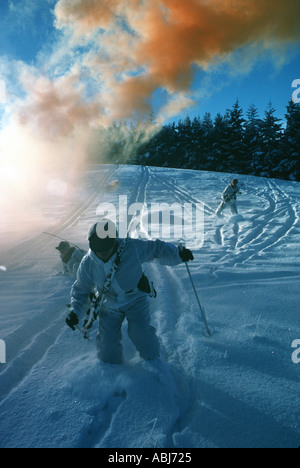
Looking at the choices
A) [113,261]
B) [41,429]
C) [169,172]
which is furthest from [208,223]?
[169,172]

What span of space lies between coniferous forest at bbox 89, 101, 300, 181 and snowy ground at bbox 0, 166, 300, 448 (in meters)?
28.1

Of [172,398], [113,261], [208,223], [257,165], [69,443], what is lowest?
[69,443]

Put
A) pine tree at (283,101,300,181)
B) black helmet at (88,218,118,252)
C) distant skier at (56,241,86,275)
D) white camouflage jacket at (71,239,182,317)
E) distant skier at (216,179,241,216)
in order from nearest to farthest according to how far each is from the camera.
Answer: black helmet at (88,218,118,252) → white camouflage jacket at (71,239,182,317) → distant skier at (56,241,86,275) → distant skier at (216,179,241,216) → pine tree at (283,101,300,181)

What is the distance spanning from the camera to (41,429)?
2324mm

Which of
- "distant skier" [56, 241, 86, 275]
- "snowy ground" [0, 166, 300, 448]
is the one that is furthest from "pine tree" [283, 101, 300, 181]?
"distant skier" [56, 241, 86, 275]

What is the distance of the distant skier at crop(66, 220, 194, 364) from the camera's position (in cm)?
267

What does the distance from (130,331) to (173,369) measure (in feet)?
2.25

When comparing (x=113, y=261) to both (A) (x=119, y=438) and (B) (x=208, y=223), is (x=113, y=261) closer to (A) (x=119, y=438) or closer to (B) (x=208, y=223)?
(A) (x=119, y=438)

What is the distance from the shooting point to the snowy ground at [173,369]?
224 cm

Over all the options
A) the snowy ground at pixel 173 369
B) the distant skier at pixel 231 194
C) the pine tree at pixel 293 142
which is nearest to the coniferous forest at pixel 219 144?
the pine tree at pixel 293 142

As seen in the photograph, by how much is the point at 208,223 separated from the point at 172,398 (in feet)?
27.8

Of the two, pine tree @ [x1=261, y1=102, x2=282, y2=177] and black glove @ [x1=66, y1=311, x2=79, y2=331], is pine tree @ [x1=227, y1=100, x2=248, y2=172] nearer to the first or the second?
pine tree @ [x1=261, y1=102, x2=282, y2=177]

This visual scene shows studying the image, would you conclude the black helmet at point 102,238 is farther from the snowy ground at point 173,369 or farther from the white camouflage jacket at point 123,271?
the snowy ground at point 173,369
